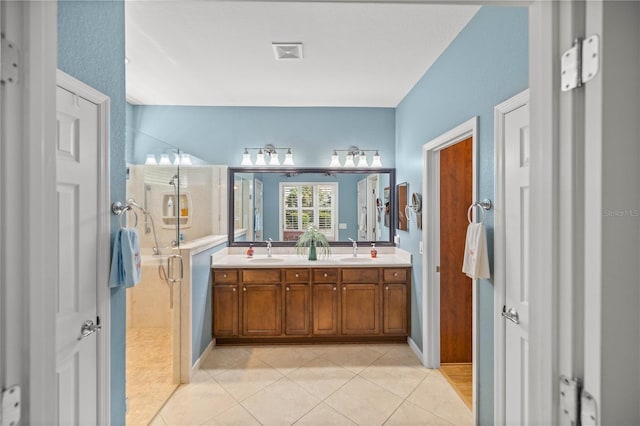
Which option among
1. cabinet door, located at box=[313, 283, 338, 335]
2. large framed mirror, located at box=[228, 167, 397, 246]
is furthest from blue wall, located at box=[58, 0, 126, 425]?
large framed mirror, located at box=[228, 167, 397, 246]

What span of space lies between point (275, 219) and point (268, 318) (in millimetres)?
1157

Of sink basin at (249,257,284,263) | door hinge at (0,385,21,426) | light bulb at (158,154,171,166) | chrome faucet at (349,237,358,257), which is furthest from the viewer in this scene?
chrome faucet at (349,237,358,257)

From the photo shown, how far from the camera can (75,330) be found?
53.7 inches

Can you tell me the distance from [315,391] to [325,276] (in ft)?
3.71

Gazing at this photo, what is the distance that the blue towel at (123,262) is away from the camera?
1547 millimetres

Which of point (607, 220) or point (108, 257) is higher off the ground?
point (607, 220)

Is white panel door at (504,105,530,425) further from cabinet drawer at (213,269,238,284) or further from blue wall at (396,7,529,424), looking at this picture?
cabinet drawer at (213,269,238,284)

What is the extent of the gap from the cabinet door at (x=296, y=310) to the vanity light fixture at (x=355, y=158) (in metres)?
1.50

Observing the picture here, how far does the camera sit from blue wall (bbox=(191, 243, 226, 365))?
9.10ft

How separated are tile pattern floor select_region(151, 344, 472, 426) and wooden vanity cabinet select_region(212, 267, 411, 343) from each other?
19 centimetres

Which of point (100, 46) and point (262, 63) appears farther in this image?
point (262, 63)

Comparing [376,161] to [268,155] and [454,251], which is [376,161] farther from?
[454,251]

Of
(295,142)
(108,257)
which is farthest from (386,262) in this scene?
(108,257)

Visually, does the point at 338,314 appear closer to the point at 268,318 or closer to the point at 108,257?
the point at 268,318
